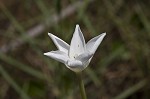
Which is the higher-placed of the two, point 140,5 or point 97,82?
point 140,5

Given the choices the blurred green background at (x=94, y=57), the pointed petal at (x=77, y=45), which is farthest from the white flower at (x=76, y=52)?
the blurred green background at (x=94, y=57)

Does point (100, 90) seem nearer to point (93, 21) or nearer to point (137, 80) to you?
point (137, 80)

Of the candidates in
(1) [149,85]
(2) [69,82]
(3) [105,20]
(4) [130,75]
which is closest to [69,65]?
(2) [69,82]

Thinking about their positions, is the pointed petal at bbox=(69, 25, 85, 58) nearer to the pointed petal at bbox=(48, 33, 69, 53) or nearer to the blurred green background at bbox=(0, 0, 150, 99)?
the pointed petal at bbox=(48, 33, 69, 53)

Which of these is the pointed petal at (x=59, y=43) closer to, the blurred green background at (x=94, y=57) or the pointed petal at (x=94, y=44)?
the pointed petal at (x=94, y=44)

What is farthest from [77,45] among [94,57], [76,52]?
[94,57]

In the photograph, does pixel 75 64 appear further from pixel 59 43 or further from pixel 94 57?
pixel 94 57
